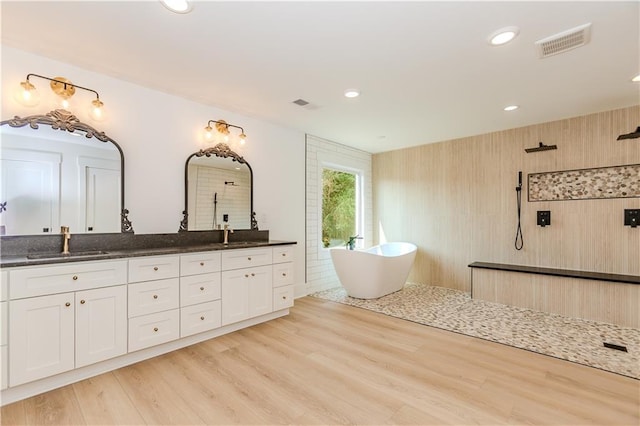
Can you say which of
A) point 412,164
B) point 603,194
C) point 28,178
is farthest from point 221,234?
point 603,194

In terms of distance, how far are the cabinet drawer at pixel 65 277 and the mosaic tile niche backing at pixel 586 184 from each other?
5254 millimetres

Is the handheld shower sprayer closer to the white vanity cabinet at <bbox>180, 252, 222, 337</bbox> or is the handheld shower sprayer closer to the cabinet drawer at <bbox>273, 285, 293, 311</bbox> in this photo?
the cabinet drawer at <bbox>273, 285, 293, 311</bbox>

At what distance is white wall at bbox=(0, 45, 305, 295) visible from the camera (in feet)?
8.23

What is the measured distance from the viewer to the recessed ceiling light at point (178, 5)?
1.90 m

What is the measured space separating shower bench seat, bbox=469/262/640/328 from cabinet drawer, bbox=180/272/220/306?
12.0 ft

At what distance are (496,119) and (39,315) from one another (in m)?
5.27

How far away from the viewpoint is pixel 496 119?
4.18m

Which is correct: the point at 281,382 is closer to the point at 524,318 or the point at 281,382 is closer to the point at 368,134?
the point at 524,318

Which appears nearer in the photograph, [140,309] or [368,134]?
[140,309]

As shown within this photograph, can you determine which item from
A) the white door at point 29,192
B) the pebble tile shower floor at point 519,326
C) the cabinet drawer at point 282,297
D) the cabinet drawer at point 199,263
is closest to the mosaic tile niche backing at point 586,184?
the pebble tile shower floor at point 519,326

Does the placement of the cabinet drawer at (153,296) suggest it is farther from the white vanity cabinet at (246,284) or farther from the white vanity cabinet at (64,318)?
the white vanity cabinet at (246,284)

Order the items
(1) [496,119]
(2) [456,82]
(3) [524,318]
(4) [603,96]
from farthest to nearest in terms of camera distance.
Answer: (1) [496,119] → (3) [524,318] → (4) [603,96] → (2) [456,82]

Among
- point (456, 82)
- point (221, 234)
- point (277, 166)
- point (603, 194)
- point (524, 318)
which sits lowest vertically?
point (524, 318)

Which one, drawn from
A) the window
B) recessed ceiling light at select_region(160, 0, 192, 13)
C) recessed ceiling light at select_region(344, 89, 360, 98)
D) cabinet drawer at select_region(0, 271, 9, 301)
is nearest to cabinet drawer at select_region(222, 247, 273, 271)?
cabinet drawer at select_region(0, 271, 9, 301)
